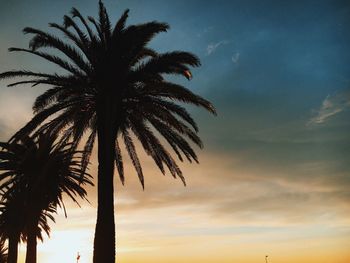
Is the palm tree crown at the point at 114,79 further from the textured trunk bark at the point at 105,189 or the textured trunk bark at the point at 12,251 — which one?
the textured trunk bark at the point at 12,251

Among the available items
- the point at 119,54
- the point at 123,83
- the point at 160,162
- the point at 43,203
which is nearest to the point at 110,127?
the point at 123,83

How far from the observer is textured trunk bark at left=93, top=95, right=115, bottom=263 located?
1445 cm

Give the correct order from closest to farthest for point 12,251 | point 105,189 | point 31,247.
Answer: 1. point 105,189
2. point 31,247
3. point 12,251

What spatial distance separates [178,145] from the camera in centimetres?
1822

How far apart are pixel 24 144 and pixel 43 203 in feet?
14.0

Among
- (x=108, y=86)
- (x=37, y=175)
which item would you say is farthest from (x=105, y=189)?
(x=37, y=175)

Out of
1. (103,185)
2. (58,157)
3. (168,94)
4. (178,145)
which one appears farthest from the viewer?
(58,157)

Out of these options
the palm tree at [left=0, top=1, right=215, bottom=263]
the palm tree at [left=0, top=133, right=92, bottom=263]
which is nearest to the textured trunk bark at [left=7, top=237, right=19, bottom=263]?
the palm tree at [left=0, top=133, right=92, bottom=263]

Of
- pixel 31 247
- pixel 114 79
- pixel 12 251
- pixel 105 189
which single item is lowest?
pixel 12 251

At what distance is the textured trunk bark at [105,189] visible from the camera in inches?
569

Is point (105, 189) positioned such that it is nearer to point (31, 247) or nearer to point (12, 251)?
point (31, 247)

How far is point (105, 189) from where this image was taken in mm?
15461

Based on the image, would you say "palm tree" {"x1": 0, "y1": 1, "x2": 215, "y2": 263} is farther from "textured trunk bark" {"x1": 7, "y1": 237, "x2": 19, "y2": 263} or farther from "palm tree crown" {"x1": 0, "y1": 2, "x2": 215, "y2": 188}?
"textured trunk bark" {"x1": 7, "y1": 237, "x2": 19, "y2": 263}

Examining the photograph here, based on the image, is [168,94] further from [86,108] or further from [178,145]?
[86,108]
